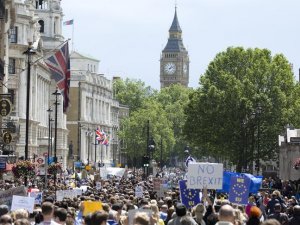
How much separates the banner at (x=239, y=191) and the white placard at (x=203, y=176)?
2362mm

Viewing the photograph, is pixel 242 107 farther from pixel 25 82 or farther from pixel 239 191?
pixel 239 191

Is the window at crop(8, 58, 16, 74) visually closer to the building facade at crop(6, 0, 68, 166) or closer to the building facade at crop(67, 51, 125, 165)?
the building facade at crop(6, 0, 68, 166)

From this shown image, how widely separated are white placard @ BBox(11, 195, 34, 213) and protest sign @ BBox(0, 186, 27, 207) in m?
1.44

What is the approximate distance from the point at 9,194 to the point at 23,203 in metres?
2.29

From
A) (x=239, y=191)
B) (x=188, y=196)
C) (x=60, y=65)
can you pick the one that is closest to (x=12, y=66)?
(x=60, y=65)

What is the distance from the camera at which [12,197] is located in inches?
990

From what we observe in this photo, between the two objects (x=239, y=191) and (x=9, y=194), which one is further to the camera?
(x=239, y=191)

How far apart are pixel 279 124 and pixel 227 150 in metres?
4.59

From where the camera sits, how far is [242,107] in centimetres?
10356

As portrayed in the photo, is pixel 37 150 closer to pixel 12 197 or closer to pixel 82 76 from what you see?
pixel 82 76

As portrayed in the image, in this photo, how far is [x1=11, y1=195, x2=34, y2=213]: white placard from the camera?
2369 cm

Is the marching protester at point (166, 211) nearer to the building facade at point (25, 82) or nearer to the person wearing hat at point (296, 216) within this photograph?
the person wearing hat at point (296, 216)

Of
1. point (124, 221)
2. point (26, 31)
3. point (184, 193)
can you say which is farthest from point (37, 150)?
point (124, 221)

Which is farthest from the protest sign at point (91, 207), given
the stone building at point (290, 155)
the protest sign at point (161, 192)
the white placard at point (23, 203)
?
the stone building at point (290, 155)
